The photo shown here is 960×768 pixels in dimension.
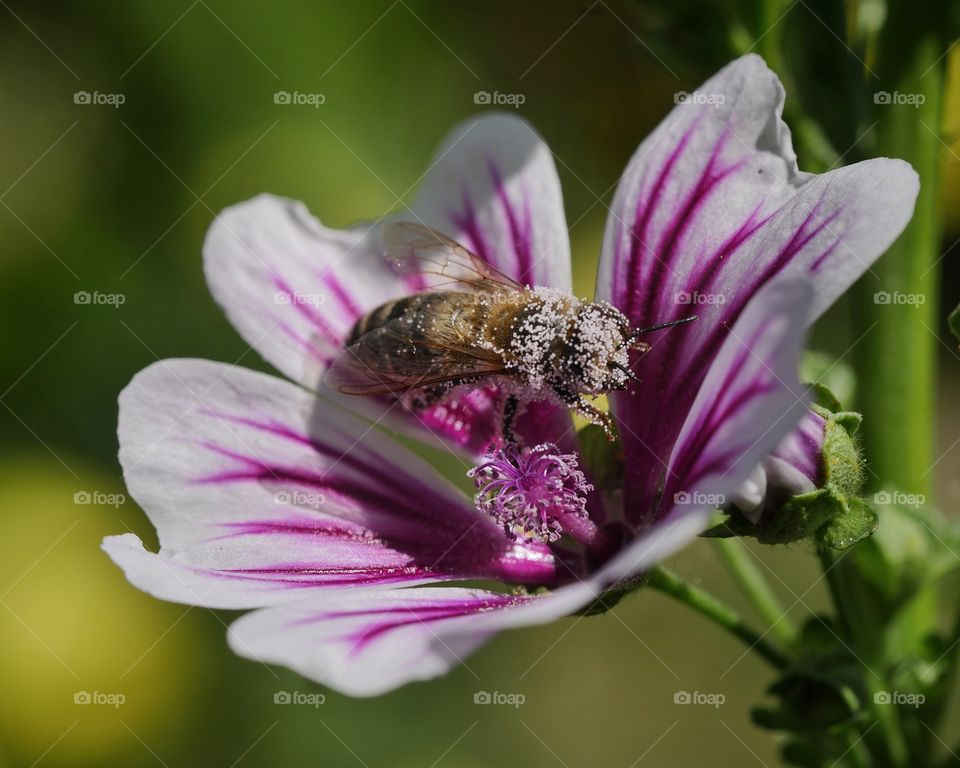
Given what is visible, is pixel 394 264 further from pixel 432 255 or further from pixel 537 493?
pixel 537 493

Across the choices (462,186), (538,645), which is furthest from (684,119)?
(538,645)

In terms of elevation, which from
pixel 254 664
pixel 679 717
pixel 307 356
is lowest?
pixel 679 717

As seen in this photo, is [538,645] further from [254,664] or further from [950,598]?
[950,598]
